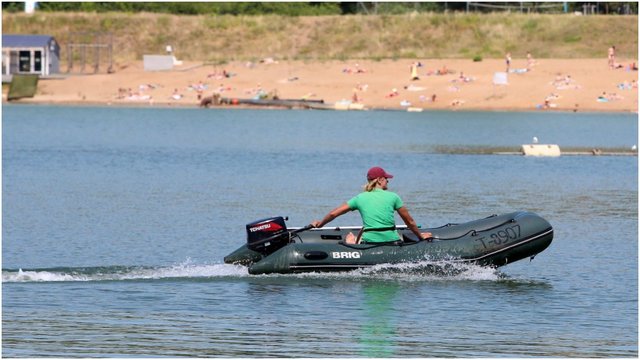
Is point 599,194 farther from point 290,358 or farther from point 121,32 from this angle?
point 121,32

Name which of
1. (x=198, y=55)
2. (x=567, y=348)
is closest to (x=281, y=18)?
(x=198, y=55)

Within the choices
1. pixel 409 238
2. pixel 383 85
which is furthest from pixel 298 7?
pixel 409 238

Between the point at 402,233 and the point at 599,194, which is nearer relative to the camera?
the point at 402,233

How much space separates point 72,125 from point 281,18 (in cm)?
2505

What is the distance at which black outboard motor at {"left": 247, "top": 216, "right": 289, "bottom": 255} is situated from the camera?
16.5 meters

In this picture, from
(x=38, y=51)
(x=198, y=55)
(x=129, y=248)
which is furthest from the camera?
(x=198, y=55)

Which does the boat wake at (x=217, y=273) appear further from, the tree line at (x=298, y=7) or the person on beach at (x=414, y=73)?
the tree line at (x=298, y=7)

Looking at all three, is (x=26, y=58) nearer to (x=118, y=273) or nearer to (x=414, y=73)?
(x=414, y=73)

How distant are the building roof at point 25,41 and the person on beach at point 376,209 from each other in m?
49.6

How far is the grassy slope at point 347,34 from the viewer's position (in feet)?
211

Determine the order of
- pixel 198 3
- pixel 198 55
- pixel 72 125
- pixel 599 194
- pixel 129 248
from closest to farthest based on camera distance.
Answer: pixel 129 248
pixel 599 194
pixel 72 125
pixel 198 55
pixel 198 3

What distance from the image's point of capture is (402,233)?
17328mm

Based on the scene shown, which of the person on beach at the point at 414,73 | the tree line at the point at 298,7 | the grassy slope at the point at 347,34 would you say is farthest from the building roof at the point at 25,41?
the person on beach at the point at 414,73

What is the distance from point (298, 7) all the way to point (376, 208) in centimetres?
6091
